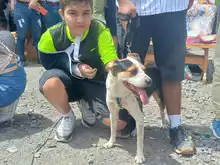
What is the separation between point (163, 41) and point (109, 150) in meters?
1.04

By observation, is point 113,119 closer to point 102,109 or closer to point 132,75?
point 102,109

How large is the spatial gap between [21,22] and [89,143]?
121 inches

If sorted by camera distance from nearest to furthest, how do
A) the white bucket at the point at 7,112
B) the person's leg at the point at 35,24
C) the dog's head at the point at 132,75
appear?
the dog's head at the point at 132,75
the white bucket at the point at 7,112
the person's leg at the point at 35,24

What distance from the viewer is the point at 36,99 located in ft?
13.7

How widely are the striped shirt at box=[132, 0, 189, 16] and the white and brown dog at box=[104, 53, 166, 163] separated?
1.44 ft

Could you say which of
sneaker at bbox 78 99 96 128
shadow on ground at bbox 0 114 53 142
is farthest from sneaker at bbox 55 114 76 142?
shadow on ground at bbox 0 114 53 142

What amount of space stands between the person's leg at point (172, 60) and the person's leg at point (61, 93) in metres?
0.83

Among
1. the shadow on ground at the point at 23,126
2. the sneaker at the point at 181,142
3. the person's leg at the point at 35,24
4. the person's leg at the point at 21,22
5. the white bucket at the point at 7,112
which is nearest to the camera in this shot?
the sneaker at the point at 181,142

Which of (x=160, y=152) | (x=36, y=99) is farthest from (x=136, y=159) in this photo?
(x=36, y=99)

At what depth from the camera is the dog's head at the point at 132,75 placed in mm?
2428

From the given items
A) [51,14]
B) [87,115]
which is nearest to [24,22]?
[51,14]

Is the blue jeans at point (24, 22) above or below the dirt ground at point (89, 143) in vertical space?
above

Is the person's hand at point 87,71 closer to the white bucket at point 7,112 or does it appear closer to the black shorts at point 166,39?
the black shorts at point 166,39

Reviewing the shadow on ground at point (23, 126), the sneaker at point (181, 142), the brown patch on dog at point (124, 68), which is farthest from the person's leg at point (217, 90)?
the shadow on ground at point (23, 126)
